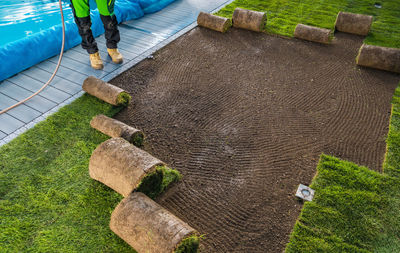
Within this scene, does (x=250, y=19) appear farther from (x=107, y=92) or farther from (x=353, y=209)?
(x=353, y=209)

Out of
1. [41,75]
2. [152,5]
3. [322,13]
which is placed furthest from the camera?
[152,5]

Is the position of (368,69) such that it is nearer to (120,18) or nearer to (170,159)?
(170,159)

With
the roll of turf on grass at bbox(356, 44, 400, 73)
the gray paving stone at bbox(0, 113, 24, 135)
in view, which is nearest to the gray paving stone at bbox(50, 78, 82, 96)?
the gray paving stone at bbox(0, 113, 24, 135)

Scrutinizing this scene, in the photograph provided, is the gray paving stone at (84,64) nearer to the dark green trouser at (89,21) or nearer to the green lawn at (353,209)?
the dark green trouser at (89,21)

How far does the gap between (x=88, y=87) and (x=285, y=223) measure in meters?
3.75

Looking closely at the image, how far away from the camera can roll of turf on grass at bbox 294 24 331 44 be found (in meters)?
6.39

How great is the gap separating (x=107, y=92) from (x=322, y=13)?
631 centimetres

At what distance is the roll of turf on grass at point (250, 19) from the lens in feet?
22.3

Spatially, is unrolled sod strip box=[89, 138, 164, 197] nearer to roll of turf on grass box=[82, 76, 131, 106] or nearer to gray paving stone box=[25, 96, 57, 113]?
roll of turf on grass box=[82, 76, 131, 106]

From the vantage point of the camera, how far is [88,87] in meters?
4.85

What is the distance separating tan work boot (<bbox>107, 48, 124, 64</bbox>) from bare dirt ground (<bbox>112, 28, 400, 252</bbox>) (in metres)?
0.43

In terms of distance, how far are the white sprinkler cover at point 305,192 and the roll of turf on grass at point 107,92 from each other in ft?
9.88

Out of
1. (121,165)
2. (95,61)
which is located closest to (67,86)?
(95,61)

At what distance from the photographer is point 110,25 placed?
557 cm
